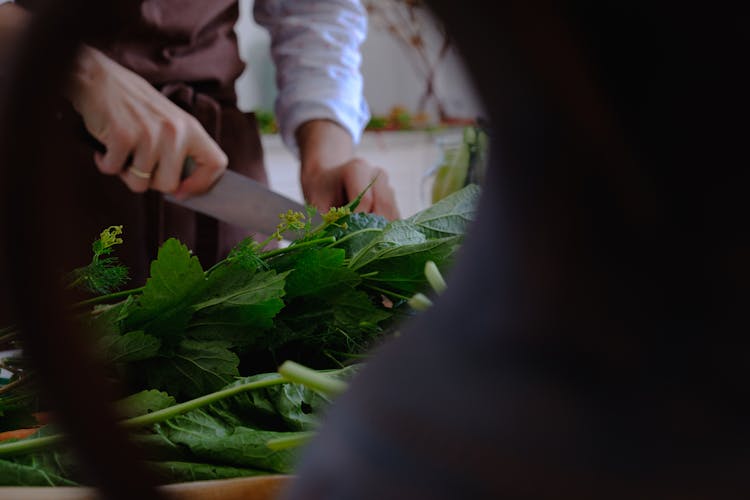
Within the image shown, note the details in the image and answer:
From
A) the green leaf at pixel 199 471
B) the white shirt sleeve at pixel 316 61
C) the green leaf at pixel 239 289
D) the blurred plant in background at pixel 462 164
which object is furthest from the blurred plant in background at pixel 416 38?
the green leaf at pixel 199 471

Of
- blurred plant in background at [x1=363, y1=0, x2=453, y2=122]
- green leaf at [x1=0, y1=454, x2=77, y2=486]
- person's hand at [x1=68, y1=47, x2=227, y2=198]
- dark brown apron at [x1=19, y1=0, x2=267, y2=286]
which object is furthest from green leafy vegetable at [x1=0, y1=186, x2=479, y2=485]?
blurred plant in background at [x1=363, y1=0, x2=453, y2=122]

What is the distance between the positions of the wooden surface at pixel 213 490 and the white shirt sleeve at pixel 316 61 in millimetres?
815

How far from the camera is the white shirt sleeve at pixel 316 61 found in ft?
3.67

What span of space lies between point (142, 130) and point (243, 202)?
0.43 feet

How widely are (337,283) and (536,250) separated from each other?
13.3 inches

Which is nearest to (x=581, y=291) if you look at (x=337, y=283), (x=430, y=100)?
(x=337, y=283)

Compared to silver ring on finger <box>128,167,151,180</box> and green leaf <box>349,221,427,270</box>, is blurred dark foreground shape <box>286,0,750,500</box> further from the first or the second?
silver ring on finger <box>128,167,151,180</box>

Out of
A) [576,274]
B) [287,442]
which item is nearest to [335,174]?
[287,442]

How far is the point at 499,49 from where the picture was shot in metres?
0.13

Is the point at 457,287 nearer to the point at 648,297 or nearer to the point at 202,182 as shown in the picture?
→ the point at 648,297

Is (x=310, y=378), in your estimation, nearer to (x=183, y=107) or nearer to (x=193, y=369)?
(x=193, y=369)

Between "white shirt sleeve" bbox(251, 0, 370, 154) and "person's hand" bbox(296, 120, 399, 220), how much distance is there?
0.08 feet

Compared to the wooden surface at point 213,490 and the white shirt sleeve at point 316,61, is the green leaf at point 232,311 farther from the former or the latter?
the white shirt sleeve at point 316,61

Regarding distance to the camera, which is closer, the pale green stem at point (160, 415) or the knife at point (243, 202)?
the pale green stem at point (160, 415)
